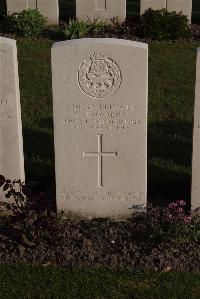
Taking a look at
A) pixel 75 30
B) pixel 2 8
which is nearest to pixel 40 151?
pixel 75 30

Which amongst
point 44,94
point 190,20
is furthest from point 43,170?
point 190,20

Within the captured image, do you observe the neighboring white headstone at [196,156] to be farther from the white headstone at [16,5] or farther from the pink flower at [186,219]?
the white headstone at [16,5]

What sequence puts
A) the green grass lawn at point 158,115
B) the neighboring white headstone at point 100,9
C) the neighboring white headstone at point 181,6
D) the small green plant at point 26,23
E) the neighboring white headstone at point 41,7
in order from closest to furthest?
the green grass lawn at point 158,115
the small green plant at point 26,23
the neighboring white headstone at point 181,6
the neighboring white headstone at point 100,9
the neighboring white headstone at point 41,7

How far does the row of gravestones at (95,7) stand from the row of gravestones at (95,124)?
31.1 feet

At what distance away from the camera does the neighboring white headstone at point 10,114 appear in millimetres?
6969

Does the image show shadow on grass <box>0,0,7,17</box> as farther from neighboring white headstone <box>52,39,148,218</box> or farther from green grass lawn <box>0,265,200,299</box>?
green grass lawn <box>0,265,200,299</box>

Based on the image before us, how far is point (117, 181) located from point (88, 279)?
58.6 inches

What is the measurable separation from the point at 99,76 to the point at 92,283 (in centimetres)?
236

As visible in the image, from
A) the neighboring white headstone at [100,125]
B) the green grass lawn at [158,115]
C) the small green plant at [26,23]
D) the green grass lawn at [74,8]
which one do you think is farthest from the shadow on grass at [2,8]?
the neighboring white headstone at [100,125]

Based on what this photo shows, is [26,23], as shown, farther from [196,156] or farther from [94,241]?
[94,241]

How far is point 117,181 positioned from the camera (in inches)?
293

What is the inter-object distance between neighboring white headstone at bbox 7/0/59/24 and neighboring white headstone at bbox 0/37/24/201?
31.0 feet

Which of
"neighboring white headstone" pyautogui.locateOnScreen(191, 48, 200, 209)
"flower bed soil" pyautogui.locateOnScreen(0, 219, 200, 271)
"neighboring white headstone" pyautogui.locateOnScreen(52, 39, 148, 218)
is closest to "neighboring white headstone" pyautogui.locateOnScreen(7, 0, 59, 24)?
"neighboring white headstone" pyautogui.locateOnScreen(52, 39, 148, 218)

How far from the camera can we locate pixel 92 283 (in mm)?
6336
